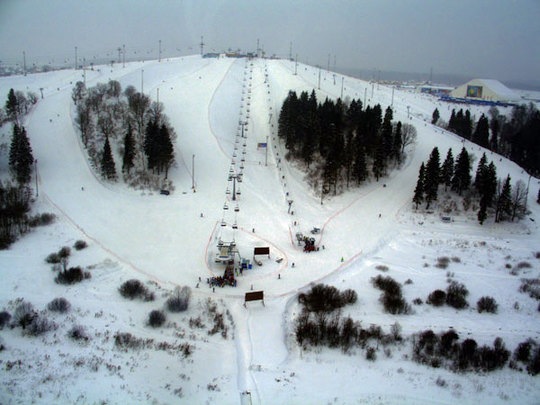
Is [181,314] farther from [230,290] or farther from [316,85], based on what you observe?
[316,85]

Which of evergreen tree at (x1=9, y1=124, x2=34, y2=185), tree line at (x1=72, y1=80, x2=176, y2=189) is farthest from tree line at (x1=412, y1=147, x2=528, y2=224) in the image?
evergreen tree at (x1=9, y1=124, x2=34, y2=185)

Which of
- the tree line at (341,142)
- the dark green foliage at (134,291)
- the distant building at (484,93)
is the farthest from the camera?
the distant building at (484,93)

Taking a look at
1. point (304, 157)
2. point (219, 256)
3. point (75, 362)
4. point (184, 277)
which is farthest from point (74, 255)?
point (304, 157)

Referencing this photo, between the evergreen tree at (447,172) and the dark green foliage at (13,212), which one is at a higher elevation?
the evergreen tree at (447,172)

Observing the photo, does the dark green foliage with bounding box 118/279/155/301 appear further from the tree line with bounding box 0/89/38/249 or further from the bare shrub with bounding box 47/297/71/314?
the tree line with bounding box 0/89/38/249

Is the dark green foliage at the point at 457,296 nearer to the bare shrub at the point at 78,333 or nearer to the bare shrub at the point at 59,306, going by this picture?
the bare shrub at the point at 78,333

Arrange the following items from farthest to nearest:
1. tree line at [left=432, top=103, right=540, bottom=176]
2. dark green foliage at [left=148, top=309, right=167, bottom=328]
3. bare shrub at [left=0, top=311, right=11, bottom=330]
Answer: tree line at [left=432, top=103, right=540, bottom=176] < dark green foliage at [left=148, top=309, right=167, bottom=328] < bare shrub at [left=0, top=311, right=11, bottom=330]

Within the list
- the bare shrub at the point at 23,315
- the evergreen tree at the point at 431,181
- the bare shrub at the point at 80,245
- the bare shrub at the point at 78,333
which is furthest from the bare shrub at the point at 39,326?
the evergreen tree at the point at 431,181
